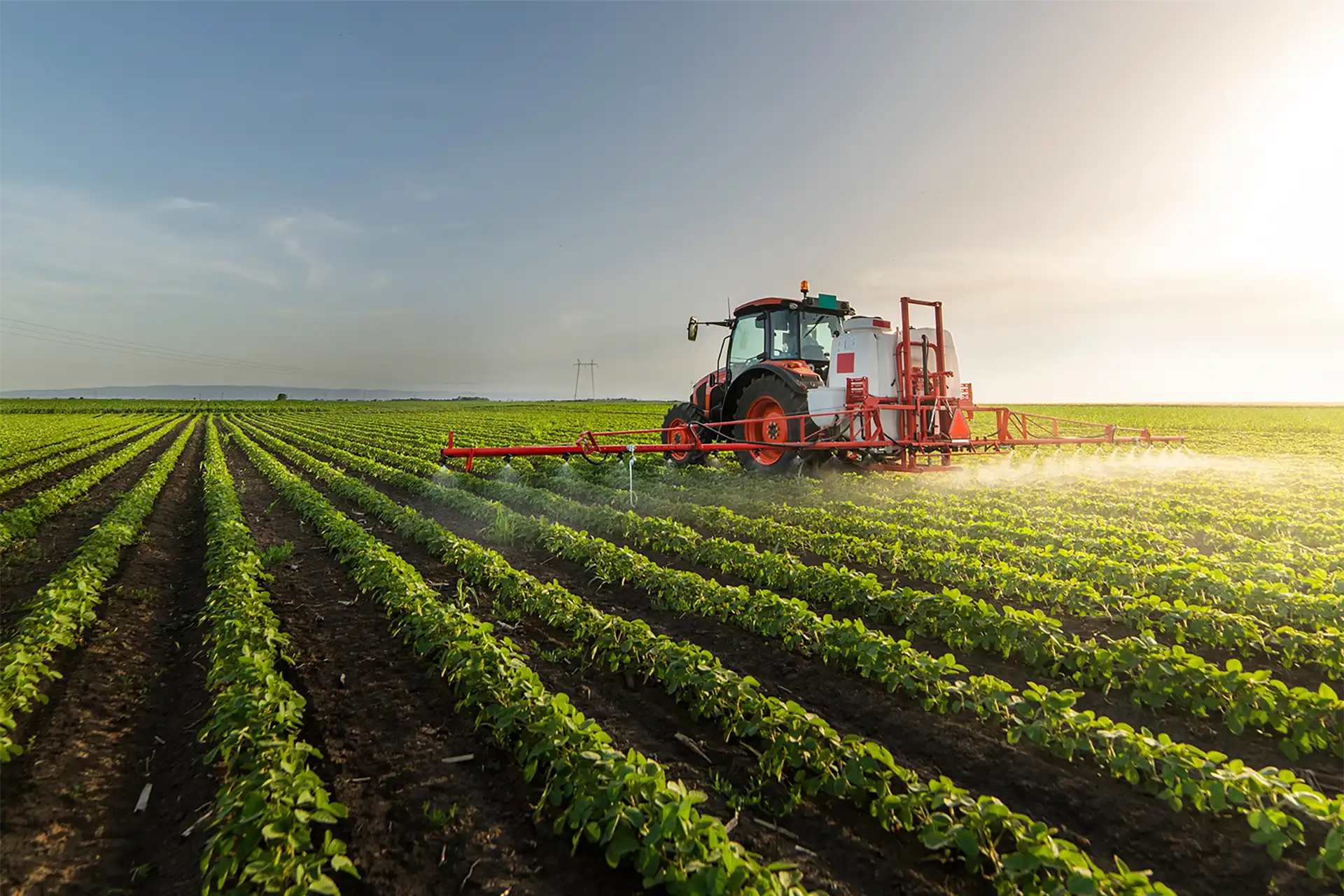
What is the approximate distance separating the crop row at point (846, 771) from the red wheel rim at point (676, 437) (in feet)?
24.7

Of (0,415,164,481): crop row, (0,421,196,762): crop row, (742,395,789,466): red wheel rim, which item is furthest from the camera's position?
(0,415,164,481): crop row

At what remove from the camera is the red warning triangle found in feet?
33.8

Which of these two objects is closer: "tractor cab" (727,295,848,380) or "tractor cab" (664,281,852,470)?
"tractor cab" (664,281,852,470)

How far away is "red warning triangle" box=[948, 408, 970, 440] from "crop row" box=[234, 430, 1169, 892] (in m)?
Answer: 7.38

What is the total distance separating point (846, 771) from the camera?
314 cm

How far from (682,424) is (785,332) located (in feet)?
9.58

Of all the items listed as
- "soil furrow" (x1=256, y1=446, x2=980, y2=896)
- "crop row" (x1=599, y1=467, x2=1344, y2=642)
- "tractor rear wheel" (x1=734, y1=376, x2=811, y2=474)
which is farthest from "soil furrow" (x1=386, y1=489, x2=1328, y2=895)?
"tractor rear wheel" (x1=734, y1=376, x2=811, y2=474)

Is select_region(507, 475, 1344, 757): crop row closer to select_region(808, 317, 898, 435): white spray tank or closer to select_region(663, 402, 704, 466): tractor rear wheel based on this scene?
select_region(808, 317, 898, 435): white spray tank

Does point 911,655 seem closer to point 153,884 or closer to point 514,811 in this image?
point 514,811

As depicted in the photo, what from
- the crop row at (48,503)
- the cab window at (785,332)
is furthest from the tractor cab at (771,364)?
the crop row at (48,503)

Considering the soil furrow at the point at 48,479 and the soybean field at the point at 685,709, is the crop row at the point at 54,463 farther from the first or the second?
the soybean field at the point at 685,709

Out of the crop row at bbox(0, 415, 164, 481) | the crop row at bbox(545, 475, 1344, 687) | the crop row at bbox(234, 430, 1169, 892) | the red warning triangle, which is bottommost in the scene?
the crop row at bbox(234, 430, 1169, 892)

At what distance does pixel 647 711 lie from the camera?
3959 millimetres

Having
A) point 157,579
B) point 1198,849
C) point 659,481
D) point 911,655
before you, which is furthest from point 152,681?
point 659,481
